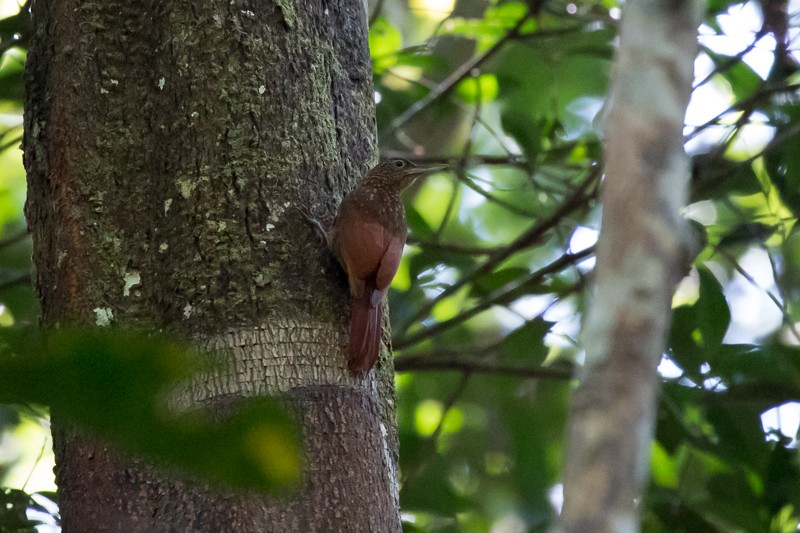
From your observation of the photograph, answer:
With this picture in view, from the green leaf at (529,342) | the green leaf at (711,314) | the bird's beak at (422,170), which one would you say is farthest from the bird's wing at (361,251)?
the green leaf at (529,342)

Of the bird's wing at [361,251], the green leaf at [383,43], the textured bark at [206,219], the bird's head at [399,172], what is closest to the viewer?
the textured bark at [206,219]

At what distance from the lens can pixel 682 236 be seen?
1032 millimetres

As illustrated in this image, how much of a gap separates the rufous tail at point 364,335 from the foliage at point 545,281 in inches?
36.9

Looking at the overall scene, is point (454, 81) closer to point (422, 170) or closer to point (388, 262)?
point (422, 170)

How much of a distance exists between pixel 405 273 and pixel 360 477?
106 inches

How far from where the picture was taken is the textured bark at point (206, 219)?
194 cm

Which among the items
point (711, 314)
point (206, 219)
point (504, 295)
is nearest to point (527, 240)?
point (504, 295)

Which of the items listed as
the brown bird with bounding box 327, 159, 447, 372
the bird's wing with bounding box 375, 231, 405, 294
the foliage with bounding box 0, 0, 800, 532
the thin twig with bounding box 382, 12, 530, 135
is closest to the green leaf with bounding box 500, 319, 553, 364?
the foliage with bounding box 0, 0, 800, 532

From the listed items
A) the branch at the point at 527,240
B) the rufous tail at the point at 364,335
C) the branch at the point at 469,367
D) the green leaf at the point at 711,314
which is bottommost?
the rufous tail at the point at 364,335

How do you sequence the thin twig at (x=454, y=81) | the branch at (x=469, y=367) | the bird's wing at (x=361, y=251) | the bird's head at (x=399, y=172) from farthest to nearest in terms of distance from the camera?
the thin twig at (x=454, y=81), the branch at (x=469, y=367), the bird's head at (x=399, y=172), the bird's wing at (x=361, y=251)

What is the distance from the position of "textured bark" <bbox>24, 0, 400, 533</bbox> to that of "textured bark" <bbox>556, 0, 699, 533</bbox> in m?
1.01

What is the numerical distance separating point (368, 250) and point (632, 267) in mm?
1502

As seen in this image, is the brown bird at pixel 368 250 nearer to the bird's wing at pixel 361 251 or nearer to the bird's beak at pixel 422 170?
the bird's wing at pixel 361 251

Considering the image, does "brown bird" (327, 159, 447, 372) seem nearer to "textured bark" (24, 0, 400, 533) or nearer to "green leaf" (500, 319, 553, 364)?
"textured bark" (24, 0, 400, 533)
